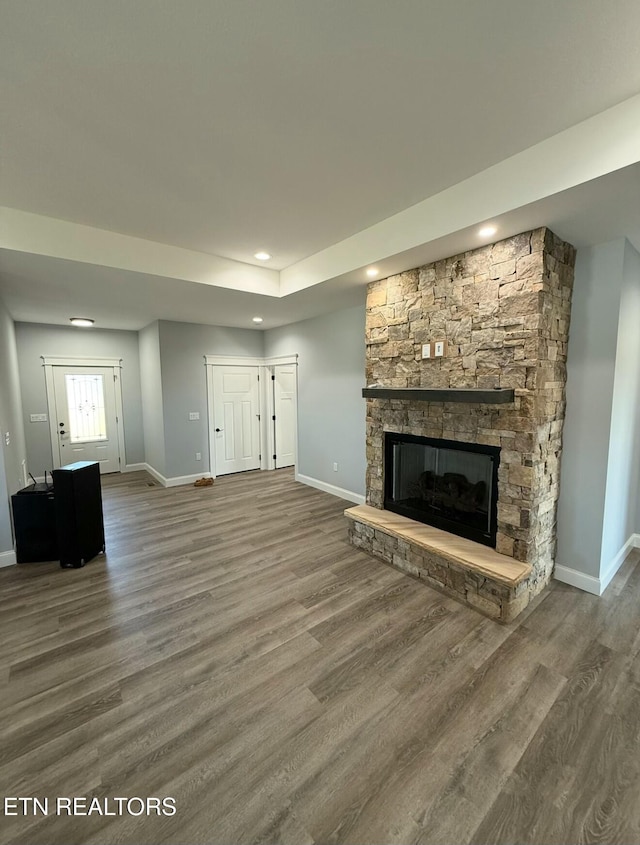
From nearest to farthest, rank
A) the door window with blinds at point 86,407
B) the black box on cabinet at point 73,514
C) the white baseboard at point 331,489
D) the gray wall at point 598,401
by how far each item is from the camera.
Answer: the gray wall at point 598,401 → the black box on cabinet at point 73,514 → the white baseboard at point 331,489 → the door window with blinds at point 86,407

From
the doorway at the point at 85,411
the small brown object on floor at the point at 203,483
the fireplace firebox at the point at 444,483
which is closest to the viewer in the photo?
the fireplace firebox at the point at 444,483

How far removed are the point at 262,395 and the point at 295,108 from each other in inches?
211

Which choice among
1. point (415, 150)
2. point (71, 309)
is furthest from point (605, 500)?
point (71, 309)

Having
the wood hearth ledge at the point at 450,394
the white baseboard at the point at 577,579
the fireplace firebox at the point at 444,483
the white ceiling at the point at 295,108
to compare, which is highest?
the white ceiling at the point at 295,108

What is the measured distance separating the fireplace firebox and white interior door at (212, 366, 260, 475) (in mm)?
3712

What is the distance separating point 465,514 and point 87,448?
6652mm

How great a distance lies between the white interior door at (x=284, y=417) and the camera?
670cm

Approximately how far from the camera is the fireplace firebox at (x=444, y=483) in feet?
9.59

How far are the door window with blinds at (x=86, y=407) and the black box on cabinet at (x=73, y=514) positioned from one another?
145 inches

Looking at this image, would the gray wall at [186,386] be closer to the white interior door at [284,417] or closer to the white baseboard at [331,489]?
the white interior door at [284,417]

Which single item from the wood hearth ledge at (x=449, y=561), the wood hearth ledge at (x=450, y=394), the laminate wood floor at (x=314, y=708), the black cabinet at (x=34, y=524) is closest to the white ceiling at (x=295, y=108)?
the wood hearth ledge at (x=450, y=394)

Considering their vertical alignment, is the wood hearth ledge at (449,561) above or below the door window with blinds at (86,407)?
below

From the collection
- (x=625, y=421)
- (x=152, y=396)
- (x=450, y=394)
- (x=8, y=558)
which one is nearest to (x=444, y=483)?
(x=450, y=394)

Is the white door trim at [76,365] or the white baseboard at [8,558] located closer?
the white baseboard at [8,558]
